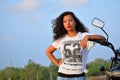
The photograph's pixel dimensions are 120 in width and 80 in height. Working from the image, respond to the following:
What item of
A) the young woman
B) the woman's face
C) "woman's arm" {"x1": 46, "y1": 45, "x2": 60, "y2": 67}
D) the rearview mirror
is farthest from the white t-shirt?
the rearview mirror

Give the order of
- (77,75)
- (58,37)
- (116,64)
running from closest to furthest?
1. (77,75)
2. (58,37)
3. (116,64)

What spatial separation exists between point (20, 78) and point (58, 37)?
2297 inches

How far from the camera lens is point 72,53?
16.3 feet

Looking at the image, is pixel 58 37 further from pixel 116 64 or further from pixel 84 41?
pixel 116 64

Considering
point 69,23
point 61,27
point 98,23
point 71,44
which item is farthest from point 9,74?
point 71,44

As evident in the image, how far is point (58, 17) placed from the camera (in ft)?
17.6

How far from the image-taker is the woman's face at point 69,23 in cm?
514

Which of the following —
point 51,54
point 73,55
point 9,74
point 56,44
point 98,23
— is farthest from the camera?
point 9,74

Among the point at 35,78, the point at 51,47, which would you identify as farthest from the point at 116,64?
the point at 35,78

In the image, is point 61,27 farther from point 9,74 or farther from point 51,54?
point 9,74

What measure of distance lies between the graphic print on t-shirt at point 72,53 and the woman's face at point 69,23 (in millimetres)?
205

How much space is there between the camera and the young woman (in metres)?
4.96

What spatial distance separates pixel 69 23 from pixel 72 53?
0.40m

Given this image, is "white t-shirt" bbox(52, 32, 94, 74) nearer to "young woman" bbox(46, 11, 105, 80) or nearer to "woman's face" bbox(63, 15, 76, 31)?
"young woman" bbox(46, 11, 105, 80)
